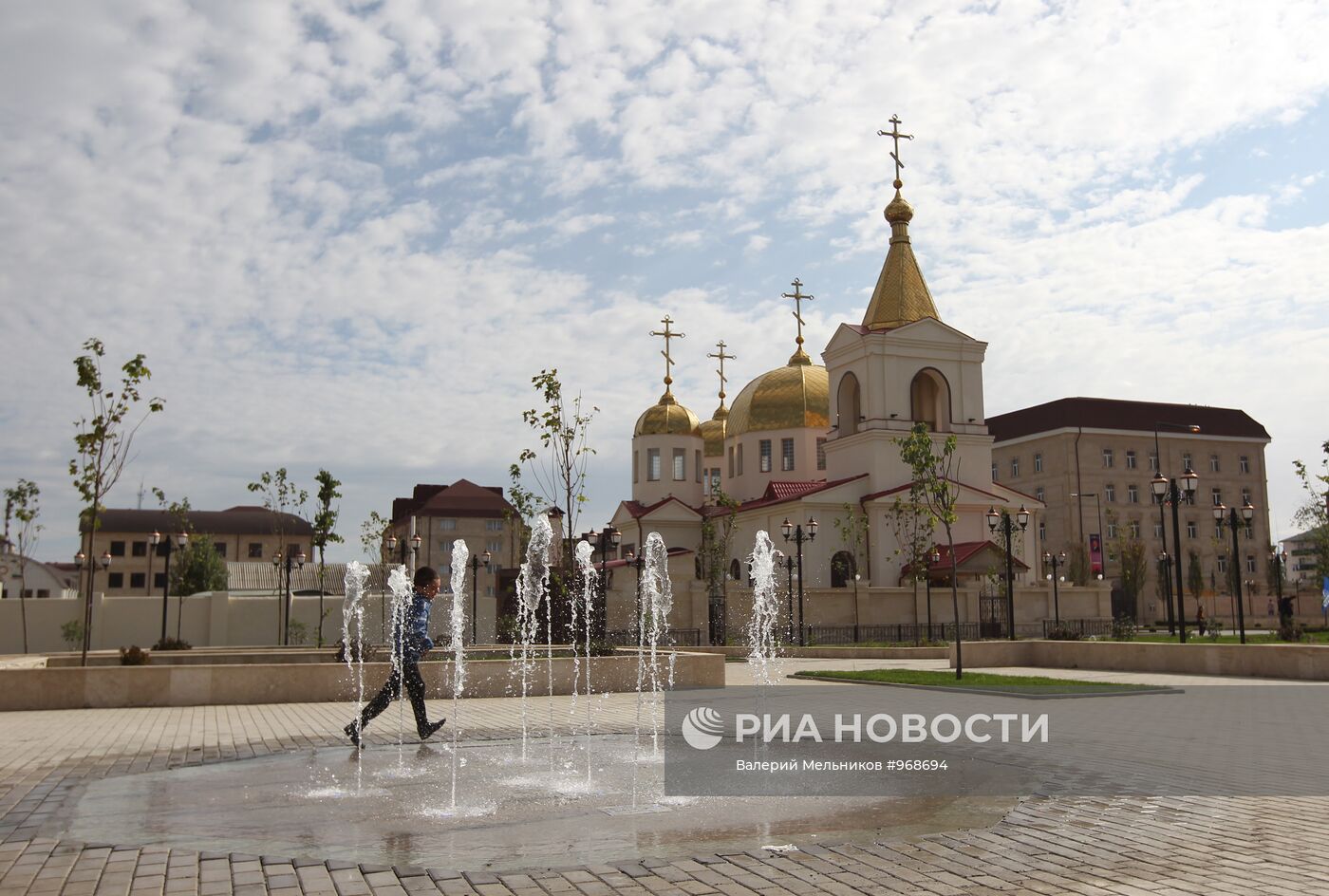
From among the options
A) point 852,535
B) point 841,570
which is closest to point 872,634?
point 852,535

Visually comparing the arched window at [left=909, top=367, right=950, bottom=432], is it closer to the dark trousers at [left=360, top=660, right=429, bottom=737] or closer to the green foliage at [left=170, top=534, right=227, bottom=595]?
the dark trousers at [left=360, top=660, right=429, bottom=737]

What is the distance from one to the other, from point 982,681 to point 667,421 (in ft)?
138

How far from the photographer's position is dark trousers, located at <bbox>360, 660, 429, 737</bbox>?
1048 centimetres

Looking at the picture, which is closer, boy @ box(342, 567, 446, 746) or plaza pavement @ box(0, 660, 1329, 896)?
plaza pavement @ box(0, 660, 1329, 896)

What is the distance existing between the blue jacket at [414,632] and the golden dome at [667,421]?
49618mm

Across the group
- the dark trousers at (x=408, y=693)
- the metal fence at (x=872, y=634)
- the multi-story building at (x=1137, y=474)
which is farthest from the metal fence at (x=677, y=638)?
the multi-story building at (x=1137, y=474)

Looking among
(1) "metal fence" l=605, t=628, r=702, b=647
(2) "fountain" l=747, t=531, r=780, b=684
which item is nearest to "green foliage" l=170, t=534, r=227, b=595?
(1) "metal fence" l=605, t=628, r=702, b=647

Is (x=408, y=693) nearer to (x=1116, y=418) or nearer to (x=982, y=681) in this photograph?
(x=982, y=681)

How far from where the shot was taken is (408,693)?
1099 centimetres

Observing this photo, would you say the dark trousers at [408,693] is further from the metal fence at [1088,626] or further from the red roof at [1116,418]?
the red roof at [1116,418]

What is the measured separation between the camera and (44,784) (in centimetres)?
850

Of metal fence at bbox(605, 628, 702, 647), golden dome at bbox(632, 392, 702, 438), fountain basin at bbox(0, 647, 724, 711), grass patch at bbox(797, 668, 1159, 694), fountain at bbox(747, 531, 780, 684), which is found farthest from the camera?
golden dome at bbox(632, 392, 702, 438)

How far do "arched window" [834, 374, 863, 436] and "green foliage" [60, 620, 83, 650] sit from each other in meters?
31.9

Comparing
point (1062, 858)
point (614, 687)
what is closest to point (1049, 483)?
point (614, 687)
